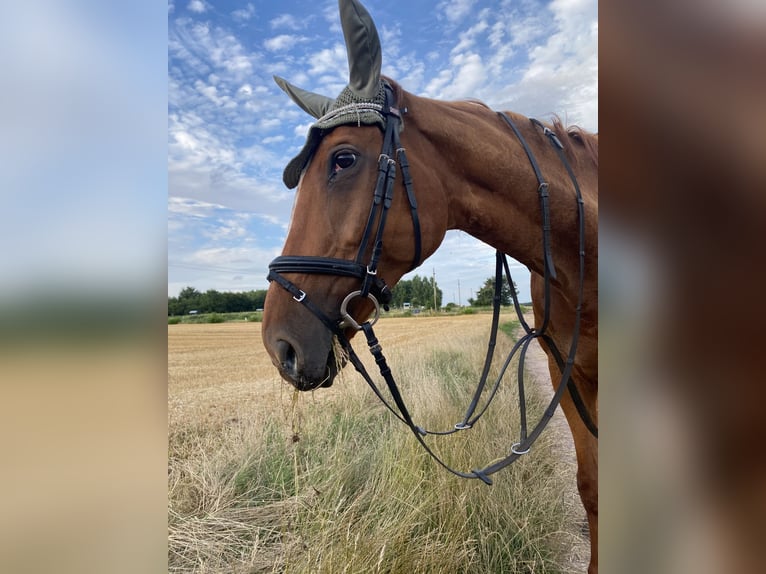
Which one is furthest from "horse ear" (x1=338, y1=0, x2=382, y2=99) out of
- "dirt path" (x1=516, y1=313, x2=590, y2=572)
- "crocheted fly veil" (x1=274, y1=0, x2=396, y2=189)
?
"dirt path" (x1=516, y1=313, x2=590, y2=572)

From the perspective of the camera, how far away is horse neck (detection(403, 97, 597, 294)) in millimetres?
1922

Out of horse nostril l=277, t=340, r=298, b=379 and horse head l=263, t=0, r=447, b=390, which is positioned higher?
horse head l=263, t=0, r=447, b=390

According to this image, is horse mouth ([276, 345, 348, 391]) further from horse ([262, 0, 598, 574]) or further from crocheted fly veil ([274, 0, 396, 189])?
crocheted fly veil ([274, 0, 396, 189])

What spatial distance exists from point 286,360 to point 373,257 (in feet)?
1.95

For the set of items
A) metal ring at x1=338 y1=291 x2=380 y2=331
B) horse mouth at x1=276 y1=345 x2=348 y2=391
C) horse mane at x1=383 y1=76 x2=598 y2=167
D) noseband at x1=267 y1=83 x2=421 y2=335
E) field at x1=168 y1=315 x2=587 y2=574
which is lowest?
field at x1=168 y1=315 x2=587 y2=574

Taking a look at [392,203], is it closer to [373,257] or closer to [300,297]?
[373,257]
